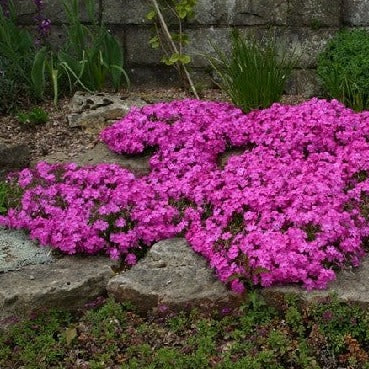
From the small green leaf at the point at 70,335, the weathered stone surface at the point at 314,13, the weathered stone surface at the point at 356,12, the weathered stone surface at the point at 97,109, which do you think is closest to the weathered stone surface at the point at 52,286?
the small green leaf at the point at 70,335

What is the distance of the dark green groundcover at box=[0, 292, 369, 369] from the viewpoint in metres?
3.33

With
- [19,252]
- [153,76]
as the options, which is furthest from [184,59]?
[19,252]

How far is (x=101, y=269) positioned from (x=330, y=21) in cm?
353

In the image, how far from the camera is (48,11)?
6523mm

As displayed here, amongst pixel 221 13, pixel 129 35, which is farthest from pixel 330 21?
pixel 129 35

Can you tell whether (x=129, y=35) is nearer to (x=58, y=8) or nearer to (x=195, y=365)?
(x=58, y=8)

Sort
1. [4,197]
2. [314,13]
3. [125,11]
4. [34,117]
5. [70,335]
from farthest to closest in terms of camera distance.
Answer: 1. [125,11]
2. [314,13]
3. [34,117]
4. [4,197]
5. [70,335]

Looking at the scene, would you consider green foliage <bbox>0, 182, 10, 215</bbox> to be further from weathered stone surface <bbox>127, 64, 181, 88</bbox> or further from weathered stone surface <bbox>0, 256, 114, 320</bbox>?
weathered stone surface <bbox>127, 64, 181, 88</bbox>

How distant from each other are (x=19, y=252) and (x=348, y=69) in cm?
293

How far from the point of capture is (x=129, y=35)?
6.52 metres

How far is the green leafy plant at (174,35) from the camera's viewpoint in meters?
6.19

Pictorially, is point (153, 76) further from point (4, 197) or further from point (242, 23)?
point (4, 197)

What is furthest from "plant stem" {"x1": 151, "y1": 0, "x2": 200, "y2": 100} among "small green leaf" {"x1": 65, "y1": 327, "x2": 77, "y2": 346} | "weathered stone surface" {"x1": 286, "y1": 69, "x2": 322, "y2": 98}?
"small green leaf" {"x1": 65, "y1": 327, "x2": 77, "y2": 346}

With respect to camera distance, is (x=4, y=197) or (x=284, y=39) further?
(x=284, y=39)
